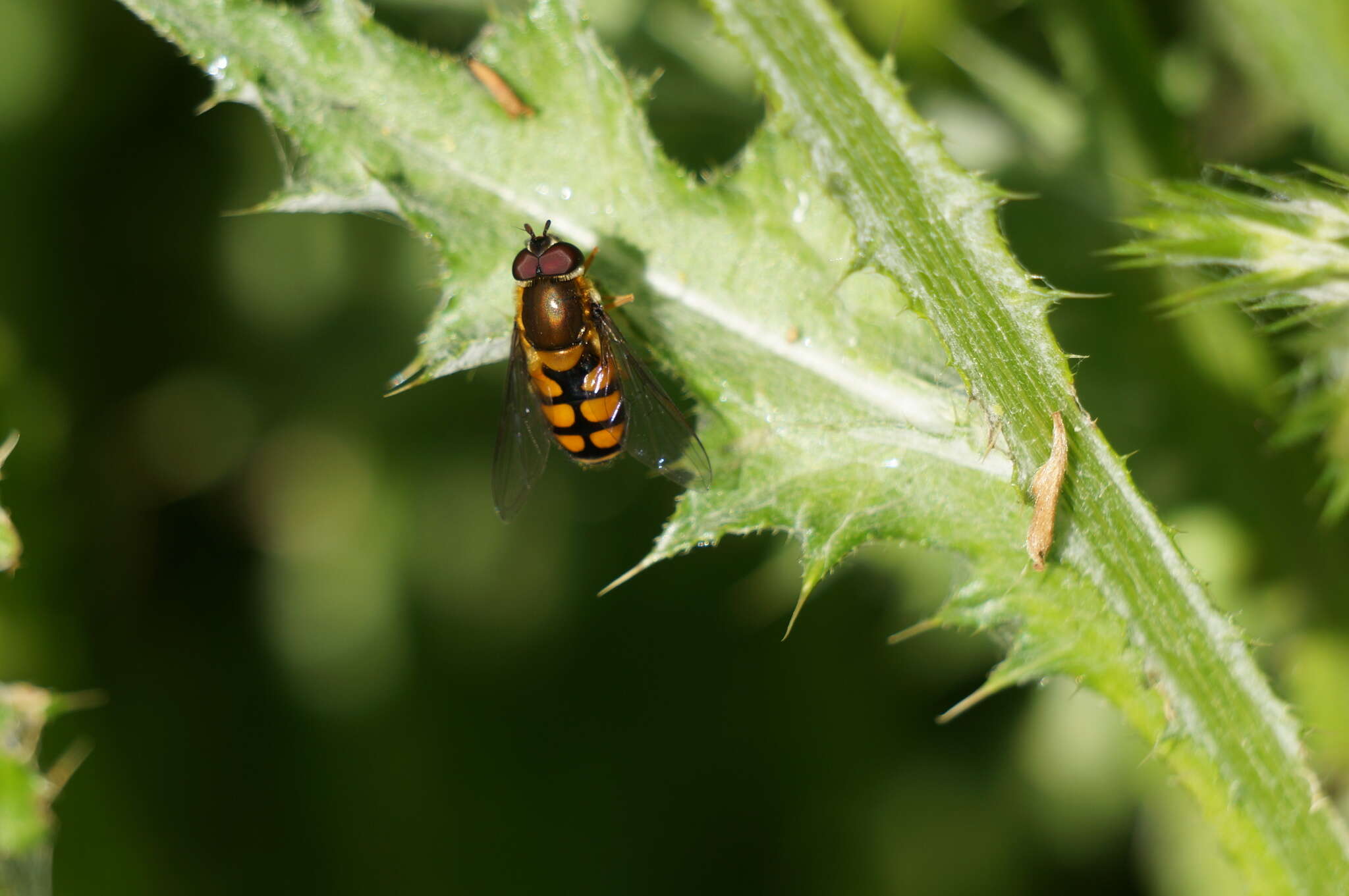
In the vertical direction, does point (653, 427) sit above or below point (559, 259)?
below

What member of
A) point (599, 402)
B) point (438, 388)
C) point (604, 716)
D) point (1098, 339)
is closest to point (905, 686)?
point (604, 716)

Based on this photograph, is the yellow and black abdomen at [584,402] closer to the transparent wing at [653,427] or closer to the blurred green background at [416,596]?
the transparent wing at [653,427]

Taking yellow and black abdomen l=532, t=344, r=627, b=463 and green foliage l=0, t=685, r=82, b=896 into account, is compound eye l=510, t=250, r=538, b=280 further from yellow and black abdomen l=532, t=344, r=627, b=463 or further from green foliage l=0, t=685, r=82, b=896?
green foliage l=0, t=685, r=82, b=896

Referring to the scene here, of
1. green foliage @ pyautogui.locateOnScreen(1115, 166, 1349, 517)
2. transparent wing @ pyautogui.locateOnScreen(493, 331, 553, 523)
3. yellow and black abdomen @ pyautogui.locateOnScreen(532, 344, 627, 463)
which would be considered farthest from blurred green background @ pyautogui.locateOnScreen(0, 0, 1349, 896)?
green foliage @ pyautogui.locateOnScreen(1115, 166, 1349, 517)

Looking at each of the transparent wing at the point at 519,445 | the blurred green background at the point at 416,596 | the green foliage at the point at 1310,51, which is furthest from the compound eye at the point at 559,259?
the green foliage at the point at 1310,51

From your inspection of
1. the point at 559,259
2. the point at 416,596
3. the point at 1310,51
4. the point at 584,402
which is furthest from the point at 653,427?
the point at 1310,51

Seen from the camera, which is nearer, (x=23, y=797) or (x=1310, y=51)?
(x=23, y=797)

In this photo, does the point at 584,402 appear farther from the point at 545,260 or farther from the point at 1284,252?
the point at 1284,252
